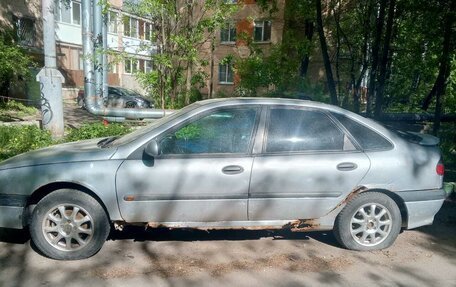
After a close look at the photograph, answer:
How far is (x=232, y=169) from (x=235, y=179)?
0.10 meters

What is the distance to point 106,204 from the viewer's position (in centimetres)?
359

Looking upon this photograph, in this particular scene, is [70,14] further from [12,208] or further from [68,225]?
[68,225]

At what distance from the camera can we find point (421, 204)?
395 cm

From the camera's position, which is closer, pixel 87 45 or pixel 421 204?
pixel 421 204

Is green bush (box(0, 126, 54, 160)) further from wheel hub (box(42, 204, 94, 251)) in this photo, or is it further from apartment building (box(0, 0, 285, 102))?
wheel hub (box(42, 204, 94, 251))

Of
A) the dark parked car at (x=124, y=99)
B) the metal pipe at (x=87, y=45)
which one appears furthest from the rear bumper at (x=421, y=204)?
the dark parked car at (x=124, y=99)

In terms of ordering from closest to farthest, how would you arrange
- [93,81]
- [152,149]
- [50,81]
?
[152,149], [50,81], [93,81]

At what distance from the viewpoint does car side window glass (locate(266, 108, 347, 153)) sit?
3.79m

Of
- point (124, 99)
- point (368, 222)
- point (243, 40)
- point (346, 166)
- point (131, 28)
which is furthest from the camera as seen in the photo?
point (124, 99)

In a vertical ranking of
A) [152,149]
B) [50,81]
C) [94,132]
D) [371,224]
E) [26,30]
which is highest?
[26,30]

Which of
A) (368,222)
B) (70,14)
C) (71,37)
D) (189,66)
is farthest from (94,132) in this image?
(70,14)

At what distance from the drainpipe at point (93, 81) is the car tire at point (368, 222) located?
5287 mm

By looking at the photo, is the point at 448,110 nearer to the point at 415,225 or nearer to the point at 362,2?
the point at 362,2

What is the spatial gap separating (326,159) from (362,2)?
8.86 meters
